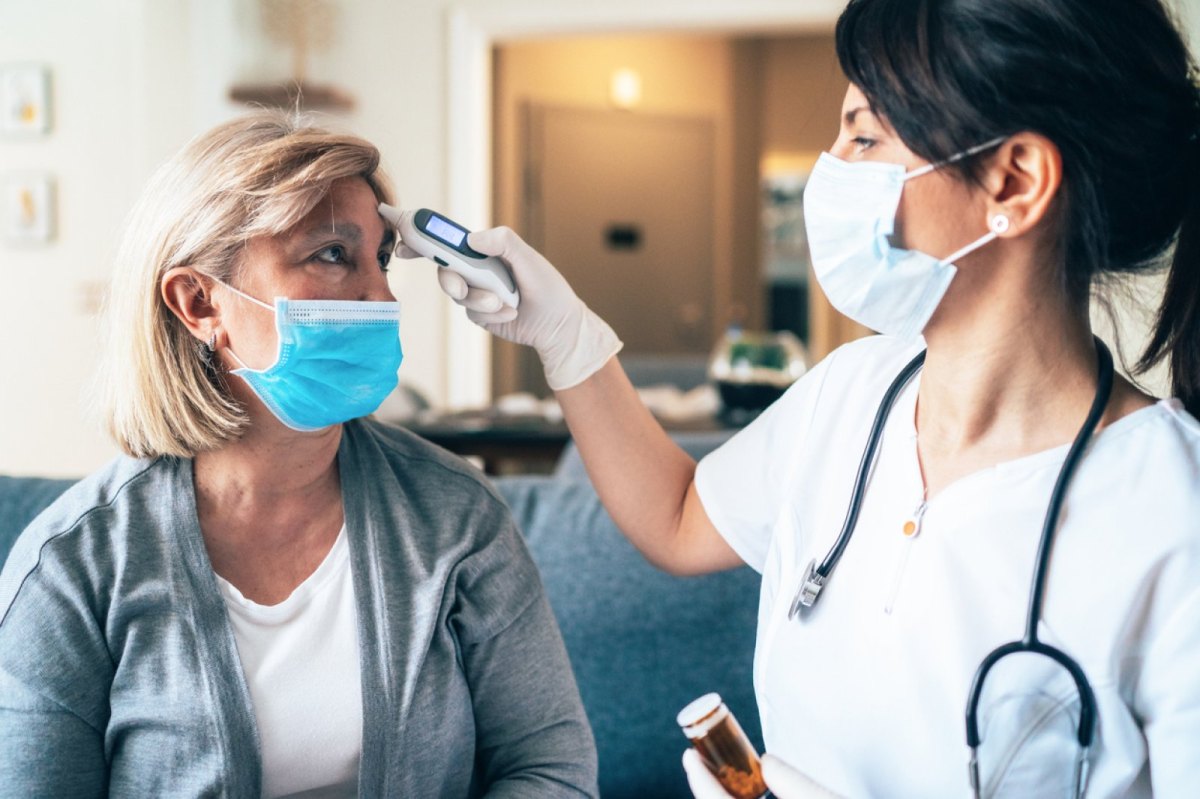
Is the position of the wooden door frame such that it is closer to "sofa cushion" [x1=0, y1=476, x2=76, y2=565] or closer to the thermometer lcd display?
"sofa cushion" [x1=0, y1=476, x2=76, y2=565]

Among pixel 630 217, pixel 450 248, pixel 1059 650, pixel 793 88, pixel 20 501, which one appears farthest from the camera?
pixel 793 88

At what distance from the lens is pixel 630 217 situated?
19.5 feet

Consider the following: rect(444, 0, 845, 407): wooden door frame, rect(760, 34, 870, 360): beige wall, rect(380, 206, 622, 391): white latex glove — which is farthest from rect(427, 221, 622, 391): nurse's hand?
rect(760, 34, 870, 360): beige wall

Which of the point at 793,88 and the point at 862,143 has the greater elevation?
the point at 793,88

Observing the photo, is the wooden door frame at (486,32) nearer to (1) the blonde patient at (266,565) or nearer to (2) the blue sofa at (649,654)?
(2) the blue sofa at (649,654)

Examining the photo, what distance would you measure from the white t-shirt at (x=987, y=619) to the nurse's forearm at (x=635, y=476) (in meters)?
0.14

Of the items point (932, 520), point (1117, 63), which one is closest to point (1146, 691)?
point (932, 520)

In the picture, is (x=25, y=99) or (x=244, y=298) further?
(x=25, y=99)

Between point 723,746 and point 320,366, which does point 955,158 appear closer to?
point 723,746

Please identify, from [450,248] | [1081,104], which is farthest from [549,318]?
[1081,104]

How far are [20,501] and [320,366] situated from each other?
24.5 inches

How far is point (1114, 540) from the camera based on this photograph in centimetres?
94

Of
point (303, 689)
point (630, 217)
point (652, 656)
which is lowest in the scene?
point (652, 656)

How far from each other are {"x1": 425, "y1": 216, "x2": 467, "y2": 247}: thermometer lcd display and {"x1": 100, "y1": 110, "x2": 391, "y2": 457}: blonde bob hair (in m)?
0.11
